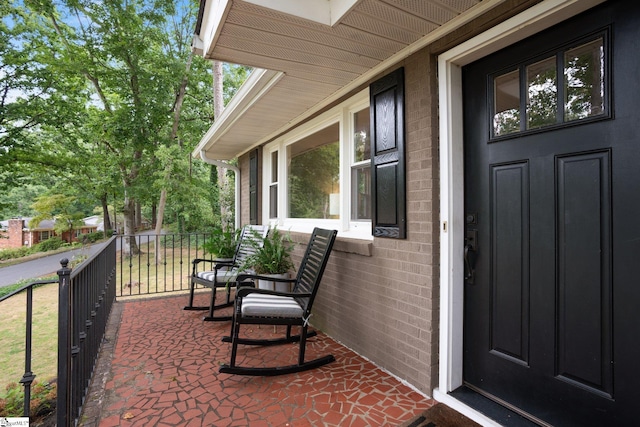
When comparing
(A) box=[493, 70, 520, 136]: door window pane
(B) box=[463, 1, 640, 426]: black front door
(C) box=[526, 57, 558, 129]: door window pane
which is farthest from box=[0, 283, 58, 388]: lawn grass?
(C) box=[526, 57, 558, 129]: door window pane

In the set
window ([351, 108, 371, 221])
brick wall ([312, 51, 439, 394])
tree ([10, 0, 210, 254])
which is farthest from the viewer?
tree ([10, 0, 210, 254])

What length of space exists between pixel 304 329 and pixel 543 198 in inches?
65.5

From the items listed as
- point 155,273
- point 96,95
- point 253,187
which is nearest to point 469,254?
point 253,187

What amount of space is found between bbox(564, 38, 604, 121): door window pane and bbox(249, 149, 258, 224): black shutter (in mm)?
3920

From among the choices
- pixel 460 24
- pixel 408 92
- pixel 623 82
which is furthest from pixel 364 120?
pixel 623 82

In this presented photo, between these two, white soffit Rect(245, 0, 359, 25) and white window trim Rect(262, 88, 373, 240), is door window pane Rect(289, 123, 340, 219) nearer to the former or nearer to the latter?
white window trim Rect(262, 88, 373, 240)

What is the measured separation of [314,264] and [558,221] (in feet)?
5.59

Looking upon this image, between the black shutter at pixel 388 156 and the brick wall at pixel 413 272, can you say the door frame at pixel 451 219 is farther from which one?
the black shutter at pixel 388 156

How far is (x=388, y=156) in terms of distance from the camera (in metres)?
2.18

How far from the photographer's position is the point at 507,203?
1.67 m

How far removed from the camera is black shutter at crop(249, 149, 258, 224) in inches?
188

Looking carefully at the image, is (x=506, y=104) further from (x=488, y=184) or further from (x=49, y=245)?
(x=49, y=245)

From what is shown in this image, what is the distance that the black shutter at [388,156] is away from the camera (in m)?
2.09

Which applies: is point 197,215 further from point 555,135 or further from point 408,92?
point 555,135
